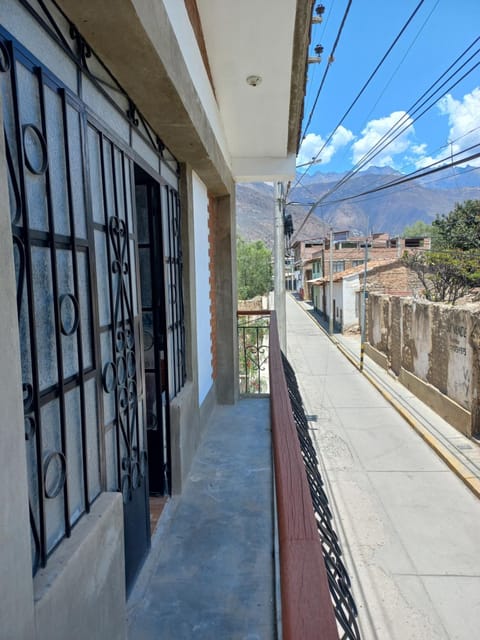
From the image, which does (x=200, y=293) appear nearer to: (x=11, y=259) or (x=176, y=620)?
(x=176, y=620)

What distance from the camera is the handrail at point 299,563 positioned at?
0.56m

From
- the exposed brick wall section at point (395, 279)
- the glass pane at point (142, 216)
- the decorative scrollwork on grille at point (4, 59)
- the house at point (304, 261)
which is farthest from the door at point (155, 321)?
the house at point (304, 261)

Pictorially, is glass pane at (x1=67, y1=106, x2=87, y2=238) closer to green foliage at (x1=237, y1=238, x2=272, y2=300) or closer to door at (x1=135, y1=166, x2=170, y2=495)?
door at (x1=135, y1=166, x2=170, y2=495)

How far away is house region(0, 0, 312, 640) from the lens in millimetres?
1077

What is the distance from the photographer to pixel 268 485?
305cm

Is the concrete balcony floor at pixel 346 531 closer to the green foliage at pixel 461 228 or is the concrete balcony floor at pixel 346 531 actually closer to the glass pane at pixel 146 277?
the glass pane at pixel 146 277

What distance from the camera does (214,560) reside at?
7.52 feet

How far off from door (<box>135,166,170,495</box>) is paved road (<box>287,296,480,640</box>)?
285cm

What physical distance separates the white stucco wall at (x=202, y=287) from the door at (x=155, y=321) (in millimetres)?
894

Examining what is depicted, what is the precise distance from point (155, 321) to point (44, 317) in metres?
1.64

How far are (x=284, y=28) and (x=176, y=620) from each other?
128 inches

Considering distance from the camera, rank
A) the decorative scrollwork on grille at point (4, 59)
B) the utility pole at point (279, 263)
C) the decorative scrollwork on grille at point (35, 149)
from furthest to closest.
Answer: the utility pole at point (279, 263) → the decorative scrollwork on grille at point (35, 149) → the decorative scrollwork on grille at point (4, 59)

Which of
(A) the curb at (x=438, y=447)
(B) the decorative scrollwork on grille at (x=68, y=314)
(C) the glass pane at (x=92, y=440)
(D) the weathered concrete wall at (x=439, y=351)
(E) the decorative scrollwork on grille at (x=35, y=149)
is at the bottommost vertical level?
(A) the curb at (x=438, y=447)

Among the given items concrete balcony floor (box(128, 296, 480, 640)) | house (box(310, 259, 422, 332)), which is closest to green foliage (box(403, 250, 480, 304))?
house (box(310, 259, 422, 332))
